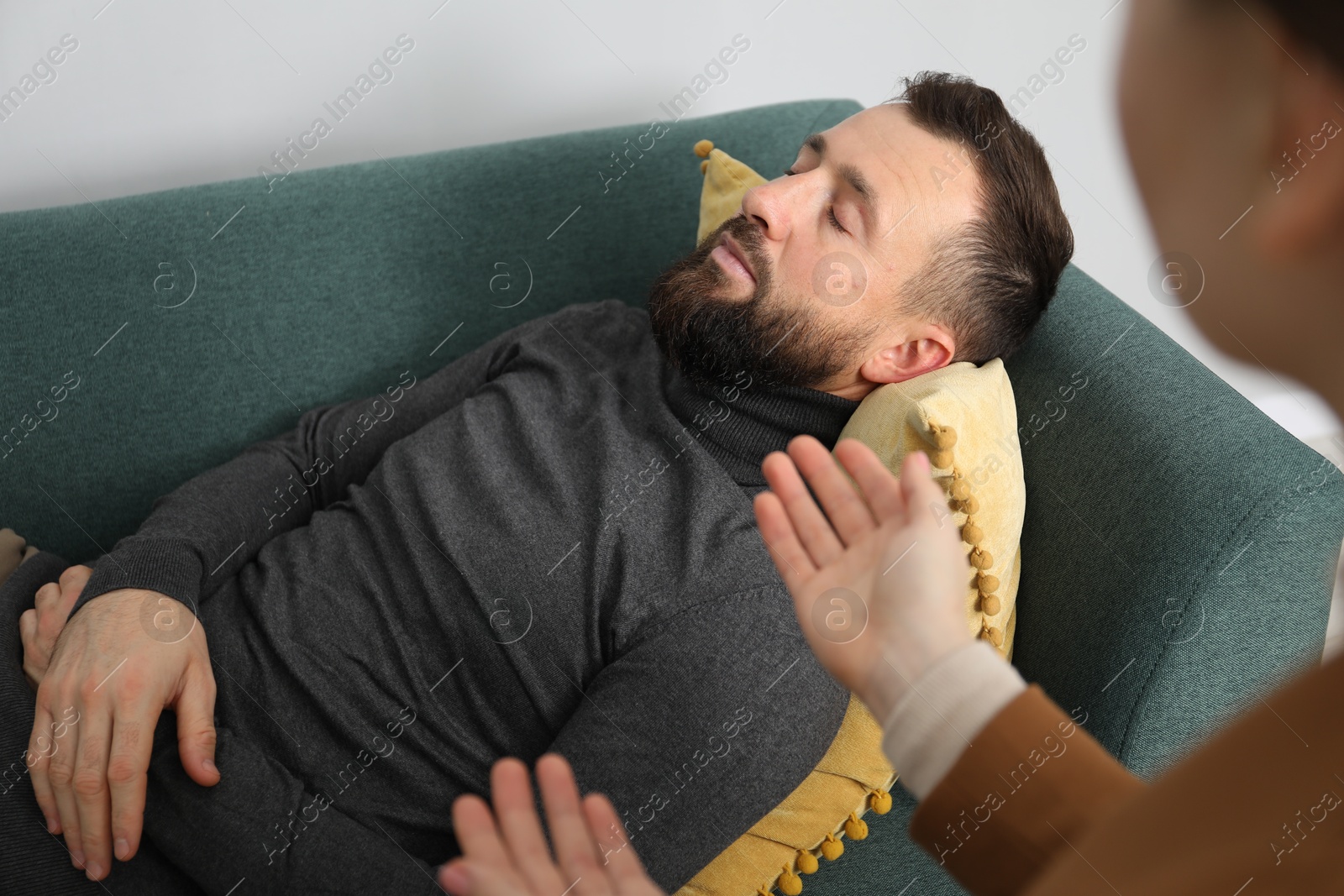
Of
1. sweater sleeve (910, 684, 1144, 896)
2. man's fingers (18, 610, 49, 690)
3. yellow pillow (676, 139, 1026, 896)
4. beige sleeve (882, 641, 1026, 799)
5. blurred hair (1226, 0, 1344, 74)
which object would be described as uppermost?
blurred hair (1226, 0, 1344, 74)

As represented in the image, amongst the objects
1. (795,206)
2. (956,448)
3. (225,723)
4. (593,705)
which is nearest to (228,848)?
(225,723)

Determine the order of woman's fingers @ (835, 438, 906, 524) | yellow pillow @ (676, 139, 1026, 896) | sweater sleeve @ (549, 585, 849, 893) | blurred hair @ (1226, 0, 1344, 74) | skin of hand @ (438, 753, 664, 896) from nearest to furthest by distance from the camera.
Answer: blurred hair @ (1226, 0, 1344, 74)
skin of hand @ (438, 753, 664, 896)
woman's fingers @ (835, 438, 906, 524)
sweater sleeve @ (549, 585, 849, 893)
yellow pillow @ (676, 139, 1026, 896)

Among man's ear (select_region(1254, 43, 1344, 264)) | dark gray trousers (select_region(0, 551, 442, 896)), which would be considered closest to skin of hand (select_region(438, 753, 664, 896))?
dark gray trousers (select_region(0, 551, 442, 896))

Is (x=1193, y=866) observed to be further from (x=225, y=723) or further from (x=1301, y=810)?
(x=225, y=723)

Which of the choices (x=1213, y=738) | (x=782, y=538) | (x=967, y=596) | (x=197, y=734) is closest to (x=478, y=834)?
(x=782, y=538)

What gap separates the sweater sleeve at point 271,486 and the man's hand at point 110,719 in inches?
2.5

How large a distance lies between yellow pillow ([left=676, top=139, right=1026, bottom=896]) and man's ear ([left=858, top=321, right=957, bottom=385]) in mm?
148

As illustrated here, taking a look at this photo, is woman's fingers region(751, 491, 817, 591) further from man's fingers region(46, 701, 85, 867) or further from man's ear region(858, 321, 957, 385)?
man's fingers region(46, 701, 85, 867)

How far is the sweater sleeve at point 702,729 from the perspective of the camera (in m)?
0.97

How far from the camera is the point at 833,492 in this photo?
0.76 m

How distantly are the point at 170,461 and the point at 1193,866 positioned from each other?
1.45m

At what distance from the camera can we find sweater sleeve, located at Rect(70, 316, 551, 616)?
3.80 ft

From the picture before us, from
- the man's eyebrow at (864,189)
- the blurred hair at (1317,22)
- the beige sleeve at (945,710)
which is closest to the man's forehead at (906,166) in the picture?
the man's eyebrow at (864,189)

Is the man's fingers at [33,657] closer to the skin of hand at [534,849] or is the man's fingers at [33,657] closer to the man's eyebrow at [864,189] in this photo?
the skin of hand at [534,849]
